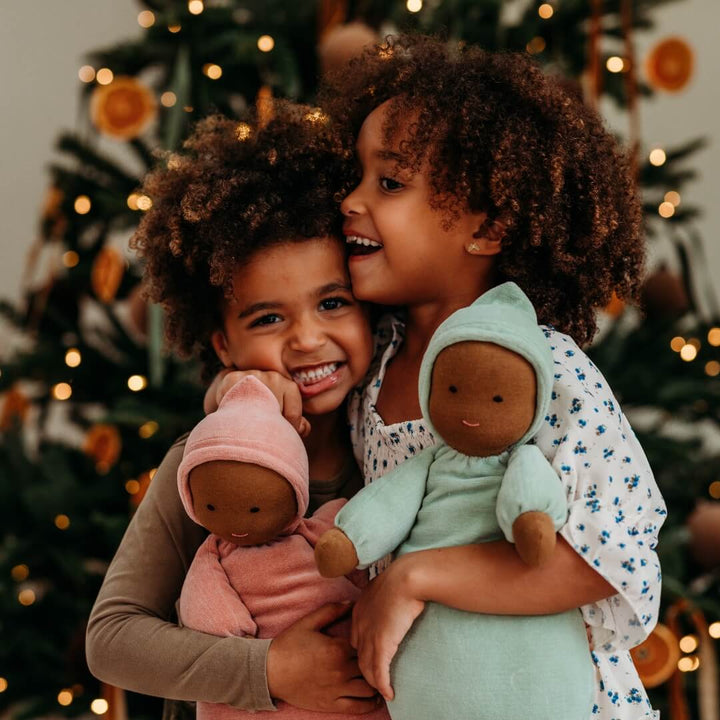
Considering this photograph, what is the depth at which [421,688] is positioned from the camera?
0.82m

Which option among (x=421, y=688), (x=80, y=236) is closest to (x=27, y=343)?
(x=80, y=236)

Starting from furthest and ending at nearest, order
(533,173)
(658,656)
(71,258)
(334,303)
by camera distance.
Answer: (71,258)
(658,656)
(334,303)
(533,173)

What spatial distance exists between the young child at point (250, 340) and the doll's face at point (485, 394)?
0.24 meters

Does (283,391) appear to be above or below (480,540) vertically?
above

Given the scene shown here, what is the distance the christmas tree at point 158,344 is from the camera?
1.84 m

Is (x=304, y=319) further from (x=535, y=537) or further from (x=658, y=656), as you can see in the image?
(x=658, y=656)

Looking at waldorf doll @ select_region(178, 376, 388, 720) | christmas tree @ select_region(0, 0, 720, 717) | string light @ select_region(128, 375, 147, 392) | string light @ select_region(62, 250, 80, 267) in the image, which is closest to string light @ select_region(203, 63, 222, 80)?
christmas tree @ select_region(0, 0, 720, 717)

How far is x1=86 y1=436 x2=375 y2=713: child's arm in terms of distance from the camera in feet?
2.88

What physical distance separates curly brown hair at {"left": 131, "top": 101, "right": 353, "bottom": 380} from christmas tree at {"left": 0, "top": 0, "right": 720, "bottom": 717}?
629 millimetres

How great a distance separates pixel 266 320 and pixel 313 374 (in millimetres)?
87

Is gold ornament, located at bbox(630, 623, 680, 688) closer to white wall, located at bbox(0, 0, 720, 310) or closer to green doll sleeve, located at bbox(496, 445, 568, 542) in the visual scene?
green doll sleeve, located at bbox(496, 445, 568, 542)

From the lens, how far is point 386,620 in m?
0.83

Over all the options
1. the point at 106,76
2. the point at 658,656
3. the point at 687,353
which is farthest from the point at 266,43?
the point at 658,656

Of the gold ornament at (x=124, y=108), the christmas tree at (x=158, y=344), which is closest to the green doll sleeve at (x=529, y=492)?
the christmas tree at (x=158, y=344)
